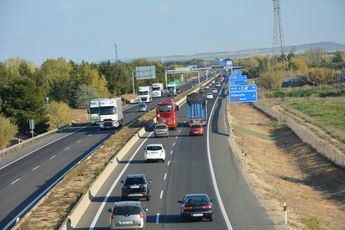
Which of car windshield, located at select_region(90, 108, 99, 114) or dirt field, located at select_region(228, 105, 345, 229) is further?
car windshield, located at select_region(90, 108, 99, 114)

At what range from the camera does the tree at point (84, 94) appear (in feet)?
401

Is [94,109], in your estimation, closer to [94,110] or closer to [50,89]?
[94,110]

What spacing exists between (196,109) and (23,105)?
2469 cm

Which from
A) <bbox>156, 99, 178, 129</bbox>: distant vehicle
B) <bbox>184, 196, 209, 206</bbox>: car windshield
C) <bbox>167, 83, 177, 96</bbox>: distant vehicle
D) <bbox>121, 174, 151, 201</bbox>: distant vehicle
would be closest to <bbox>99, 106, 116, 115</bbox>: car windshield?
<bbox>156, 99, 178, 129</bbox>: distant vehicle

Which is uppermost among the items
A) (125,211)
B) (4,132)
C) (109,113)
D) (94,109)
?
(94,109)

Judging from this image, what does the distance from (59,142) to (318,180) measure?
29011mm

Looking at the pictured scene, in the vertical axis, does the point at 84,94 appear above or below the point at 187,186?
above

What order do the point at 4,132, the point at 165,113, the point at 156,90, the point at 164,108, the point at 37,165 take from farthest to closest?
1. the point at 156,90
2. the point at 4,132
3. the point at 165,113
4. the point at 164,108
5. the point at 37,165

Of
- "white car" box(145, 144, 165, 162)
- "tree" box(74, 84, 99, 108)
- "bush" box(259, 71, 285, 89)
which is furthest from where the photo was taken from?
"bush" box(259, 71, 285, 89)

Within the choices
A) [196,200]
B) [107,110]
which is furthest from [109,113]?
[196,200]

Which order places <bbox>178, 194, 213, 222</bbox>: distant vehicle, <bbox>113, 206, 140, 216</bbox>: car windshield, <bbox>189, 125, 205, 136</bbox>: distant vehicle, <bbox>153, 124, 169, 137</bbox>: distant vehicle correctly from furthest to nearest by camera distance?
<bbox>189, 125, 205, 136</bbox>: distant vehicle
<bbox>153, 124, 169, 137</bbox>: distant vehicle
<bbox>178, 194, 213, 222</bbox>: distant vehicle
<bbox>113, 206, 140, 216</bbox>: car windshield

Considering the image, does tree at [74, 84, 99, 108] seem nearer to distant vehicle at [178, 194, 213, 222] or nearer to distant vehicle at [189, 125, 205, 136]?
distant vehicle at [189, 125, 205, 136]

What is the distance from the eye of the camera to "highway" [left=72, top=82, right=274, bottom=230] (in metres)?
27.0

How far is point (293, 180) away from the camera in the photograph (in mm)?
48156
